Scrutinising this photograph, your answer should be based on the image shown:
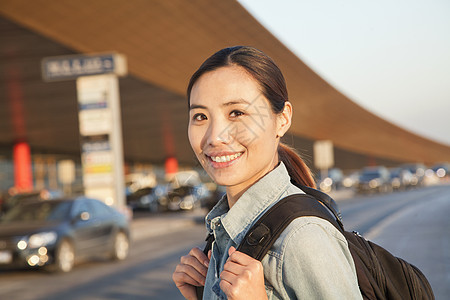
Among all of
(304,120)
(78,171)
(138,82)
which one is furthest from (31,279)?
(78,171)

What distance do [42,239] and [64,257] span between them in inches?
22.7

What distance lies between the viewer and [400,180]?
52469mm

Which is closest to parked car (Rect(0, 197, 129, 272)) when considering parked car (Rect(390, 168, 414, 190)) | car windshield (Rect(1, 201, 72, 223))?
car windshield (Rect(1, 201, 72, 223))

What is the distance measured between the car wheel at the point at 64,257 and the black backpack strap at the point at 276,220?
11.2 metres

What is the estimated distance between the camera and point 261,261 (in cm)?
164

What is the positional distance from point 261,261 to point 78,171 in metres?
74.7

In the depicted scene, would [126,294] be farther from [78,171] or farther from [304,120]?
[78,171]

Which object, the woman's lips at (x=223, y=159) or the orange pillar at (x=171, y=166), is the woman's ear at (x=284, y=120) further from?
the orange pillar at (x=171, y=166)

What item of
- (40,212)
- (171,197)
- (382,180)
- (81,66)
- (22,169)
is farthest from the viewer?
(382,180)

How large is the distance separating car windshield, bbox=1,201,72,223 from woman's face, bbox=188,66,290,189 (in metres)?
11.7

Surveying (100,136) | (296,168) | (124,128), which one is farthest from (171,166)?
(296,168)

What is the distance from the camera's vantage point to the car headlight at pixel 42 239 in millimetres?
12227

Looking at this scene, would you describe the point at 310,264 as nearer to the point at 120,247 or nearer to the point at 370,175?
the point at 120,247

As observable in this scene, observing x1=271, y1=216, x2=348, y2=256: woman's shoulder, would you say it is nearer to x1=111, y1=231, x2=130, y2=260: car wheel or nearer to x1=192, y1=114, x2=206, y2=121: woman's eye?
x1=192, y1=114, x2=206, y2=121: woman's eye
